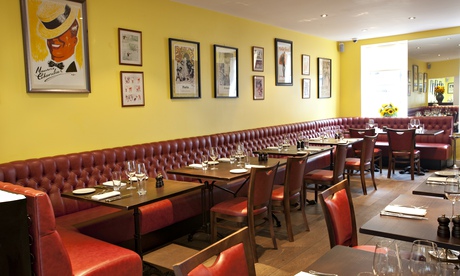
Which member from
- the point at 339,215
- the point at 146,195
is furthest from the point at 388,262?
the point at 146,195

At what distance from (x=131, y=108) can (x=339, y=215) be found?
342 cm

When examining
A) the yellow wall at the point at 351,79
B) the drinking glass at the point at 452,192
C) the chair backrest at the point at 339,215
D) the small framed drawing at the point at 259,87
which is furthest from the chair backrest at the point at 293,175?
the yellow wall at the point at 351,79

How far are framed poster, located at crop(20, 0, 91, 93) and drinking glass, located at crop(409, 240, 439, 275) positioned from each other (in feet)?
12.9

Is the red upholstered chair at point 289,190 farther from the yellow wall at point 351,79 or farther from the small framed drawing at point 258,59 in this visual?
the yellow wall at point 351,79

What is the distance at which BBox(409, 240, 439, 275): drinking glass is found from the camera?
1291 millimetres

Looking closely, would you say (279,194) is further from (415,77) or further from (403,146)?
(415,77)

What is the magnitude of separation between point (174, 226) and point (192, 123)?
6.44ft

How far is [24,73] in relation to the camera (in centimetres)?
395

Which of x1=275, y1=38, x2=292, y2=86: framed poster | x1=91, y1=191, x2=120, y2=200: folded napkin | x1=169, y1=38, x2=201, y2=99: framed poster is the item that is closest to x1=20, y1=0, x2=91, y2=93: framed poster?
x1=169, y1=38, x2=201, y2=99: framed poster

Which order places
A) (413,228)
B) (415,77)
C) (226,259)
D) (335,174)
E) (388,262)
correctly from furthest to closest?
(415,77)
(335,174)
(413,228)
(226,259)
(388,262)

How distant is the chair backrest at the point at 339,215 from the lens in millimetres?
2340

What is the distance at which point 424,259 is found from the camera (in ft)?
4.61

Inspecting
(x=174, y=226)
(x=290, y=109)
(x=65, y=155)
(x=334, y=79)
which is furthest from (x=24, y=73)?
(x=334, y=79)

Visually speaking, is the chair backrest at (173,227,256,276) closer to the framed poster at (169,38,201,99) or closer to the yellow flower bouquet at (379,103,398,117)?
the framed poster at (169,38,201,99)
